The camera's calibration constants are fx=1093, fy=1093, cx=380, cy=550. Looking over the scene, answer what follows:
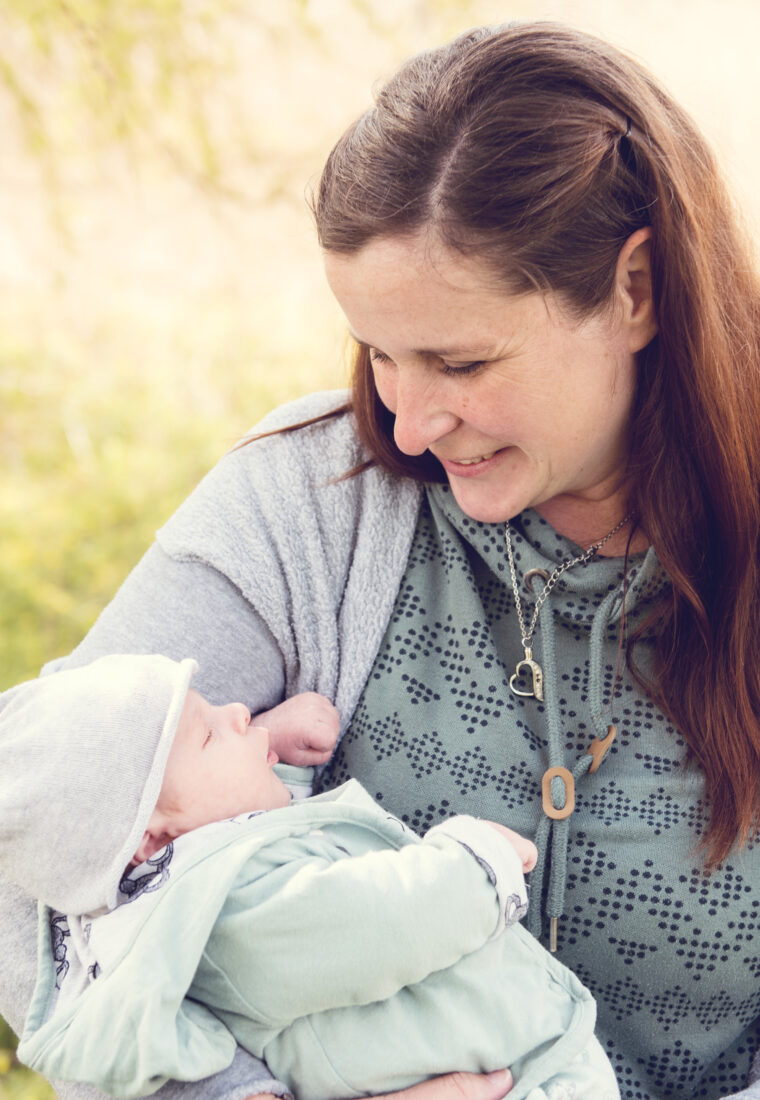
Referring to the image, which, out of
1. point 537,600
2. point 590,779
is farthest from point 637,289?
point 590,779

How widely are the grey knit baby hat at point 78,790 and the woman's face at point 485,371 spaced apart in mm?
577

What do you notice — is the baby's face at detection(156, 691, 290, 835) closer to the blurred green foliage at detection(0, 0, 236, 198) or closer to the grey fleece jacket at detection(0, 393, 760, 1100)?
the grey fleece jacket at detection(0, 393, 760, 1100)

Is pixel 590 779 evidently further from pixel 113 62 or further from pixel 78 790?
pixel 113 62

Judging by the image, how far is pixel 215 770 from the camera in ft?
4.85

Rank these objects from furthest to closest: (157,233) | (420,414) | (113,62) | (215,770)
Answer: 1. (157,233)
2. (113,62)
3. (420,414)
4. (215,770)

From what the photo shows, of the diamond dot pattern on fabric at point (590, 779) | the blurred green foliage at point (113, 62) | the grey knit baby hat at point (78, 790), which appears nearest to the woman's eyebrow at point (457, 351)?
the diamond dot pattern on fabric at point (590, 779)

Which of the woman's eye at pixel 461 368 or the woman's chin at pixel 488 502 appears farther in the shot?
the woman's chin at pixel 488 502

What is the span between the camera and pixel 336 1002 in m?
1.31

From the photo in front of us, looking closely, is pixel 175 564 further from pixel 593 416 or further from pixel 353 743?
pixel 593 416

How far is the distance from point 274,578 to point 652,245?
2.49 ft

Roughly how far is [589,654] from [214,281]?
4662 millimetres

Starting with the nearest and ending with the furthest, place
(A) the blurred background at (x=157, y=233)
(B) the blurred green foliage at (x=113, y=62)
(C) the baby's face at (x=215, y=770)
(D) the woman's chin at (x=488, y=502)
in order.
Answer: (C) the baby's face at (x=215, y=770) → (D) the woman's chin at (x=488, y=502) → (B) the blurred green foliage at (x=113, y=62) → (A) the blurred background at (x=157, y=233)

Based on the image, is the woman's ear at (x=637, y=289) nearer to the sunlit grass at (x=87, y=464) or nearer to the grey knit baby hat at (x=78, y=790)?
the grey knit baby hat at (x=78, y=790)

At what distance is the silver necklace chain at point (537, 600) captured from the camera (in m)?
1.72
